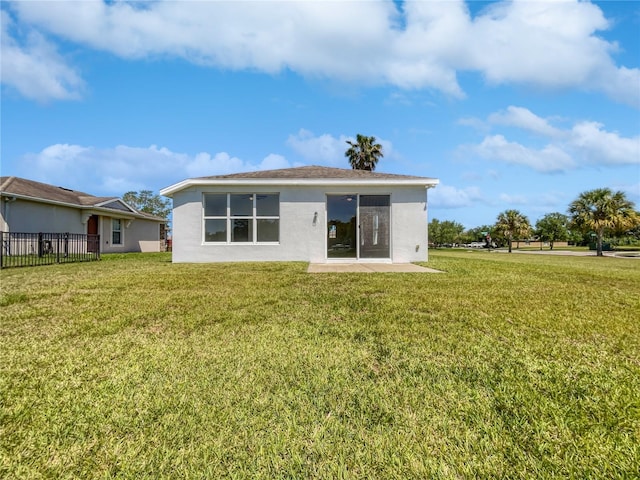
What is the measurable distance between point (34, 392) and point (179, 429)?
4.49ft

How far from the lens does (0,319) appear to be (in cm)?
405

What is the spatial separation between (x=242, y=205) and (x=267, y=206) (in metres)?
0.95

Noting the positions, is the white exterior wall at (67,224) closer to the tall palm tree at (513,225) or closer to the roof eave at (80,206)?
the roof eave at (80,206)

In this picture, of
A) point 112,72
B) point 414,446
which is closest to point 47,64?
point 112,72

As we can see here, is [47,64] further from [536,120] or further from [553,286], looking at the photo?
[536,120]

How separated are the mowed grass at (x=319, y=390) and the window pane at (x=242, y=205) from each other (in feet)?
23.2

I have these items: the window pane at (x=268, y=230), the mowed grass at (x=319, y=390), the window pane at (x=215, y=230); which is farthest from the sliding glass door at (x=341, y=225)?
the mowed grass at (x=319, y=390)

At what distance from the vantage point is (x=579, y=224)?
106ft

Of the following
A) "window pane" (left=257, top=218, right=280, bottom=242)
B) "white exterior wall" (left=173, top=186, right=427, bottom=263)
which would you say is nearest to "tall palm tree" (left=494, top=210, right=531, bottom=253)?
"white exterior wall" (left=173, top=186, right=427, bottom=263)

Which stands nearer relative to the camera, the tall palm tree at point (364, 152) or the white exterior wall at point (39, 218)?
the white exterior wall at point (39, 218)

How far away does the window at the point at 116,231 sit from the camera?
20.4 m

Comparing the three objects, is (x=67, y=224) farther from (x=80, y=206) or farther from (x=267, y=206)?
(x=267, y=206)

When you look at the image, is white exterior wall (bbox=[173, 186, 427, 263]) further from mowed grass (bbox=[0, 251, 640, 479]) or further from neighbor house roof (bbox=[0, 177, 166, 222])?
neighbor house roof (bbox=[0, 177, 166, 222])

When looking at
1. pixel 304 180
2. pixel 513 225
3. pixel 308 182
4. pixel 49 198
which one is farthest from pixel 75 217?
pixel 513 225
